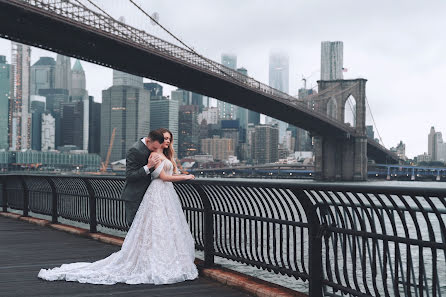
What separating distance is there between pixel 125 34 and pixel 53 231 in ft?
92.9

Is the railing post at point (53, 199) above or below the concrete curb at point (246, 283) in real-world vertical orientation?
above

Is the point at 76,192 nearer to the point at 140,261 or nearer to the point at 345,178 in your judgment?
the point at 140,261

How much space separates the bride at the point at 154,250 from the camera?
5.41 metres

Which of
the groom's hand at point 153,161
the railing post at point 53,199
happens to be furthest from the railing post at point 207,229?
the railing post at point 53,199

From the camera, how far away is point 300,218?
468 centimetres

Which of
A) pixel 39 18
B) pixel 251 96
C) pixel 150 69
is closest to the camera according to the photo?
pixel 39 18

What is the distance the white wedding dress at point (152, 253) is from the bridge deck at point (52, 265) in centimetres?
13

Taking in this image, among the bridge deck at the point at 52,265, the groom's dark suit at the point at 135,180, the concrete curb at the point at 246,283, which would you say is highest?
the groom's dark suit at the point at 135,180

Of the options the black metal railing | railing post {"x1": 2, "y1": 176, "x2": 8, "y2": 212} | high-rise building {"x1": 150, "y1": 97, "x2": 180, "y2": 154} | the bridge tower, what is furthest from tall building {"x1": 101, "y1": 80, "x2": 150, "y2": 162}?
the black metal railing

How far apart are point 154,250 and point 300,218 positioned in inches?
64.3

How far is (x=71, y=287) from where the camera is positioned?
516 cm

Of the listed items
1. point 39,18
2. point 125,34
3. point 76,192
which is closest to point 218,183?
point 76,192

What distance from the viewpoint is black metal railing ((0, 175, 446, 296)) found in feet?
12.4

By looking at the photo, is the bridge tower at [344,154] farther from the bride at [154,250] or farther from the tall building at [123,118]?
the tall building at [123,118]
